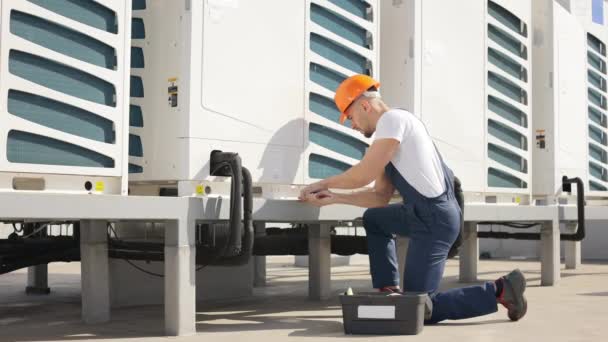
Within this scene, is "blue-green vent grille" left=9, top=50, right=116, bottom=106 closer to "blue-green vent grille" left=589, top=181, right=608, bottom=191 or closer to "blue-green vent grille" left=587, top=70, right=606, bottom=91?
"blue-green vent grille" left=589, top=181, right=608, bottom=191

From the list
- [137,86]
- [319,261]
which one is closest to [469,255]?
[319,261]

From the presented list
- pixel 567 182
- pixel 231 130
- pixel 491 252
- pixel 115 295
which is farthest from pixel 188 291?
pixel 491 252

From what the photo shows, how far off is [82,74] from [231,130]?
1059 mm

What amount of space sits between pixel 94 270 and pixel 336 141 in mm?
1954

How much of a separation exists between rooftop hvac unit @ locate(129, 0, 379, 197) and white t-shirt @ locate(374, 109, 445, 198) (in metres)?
1.03

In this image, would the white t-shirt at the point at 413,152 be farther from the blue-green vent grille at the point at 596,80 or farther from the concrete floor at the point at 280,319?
the blue-green vent grille at the point at 596,80

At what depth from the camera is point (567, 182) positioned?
31.2 ft

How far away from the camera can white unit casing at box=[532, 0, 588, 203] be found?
9.54 m

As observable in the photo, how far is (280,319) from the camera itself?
638cm

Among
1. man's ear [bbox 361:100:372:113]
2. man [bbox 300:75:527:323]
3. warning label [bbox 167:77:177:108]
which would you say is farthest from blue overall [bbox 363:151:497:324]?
warning label [bbox 167:77:177:108]

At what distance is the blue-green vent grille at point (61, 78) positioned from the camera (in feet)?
15.5

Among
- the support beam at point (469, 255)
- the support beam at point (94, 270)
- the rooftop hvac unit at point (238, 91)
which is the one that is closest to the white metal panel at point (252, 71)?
the rooftop hvac unit at point (238, 91)

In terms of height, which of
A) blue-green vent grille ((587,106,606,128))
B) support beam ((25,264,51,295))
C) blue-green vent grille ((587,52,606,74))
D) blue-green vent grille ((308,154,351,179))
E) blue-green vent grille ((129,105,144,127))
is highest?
blue-green vent grille ((587,52,606,74))

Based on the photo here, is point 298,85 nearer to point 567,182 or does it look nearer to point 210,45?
point 210,45
